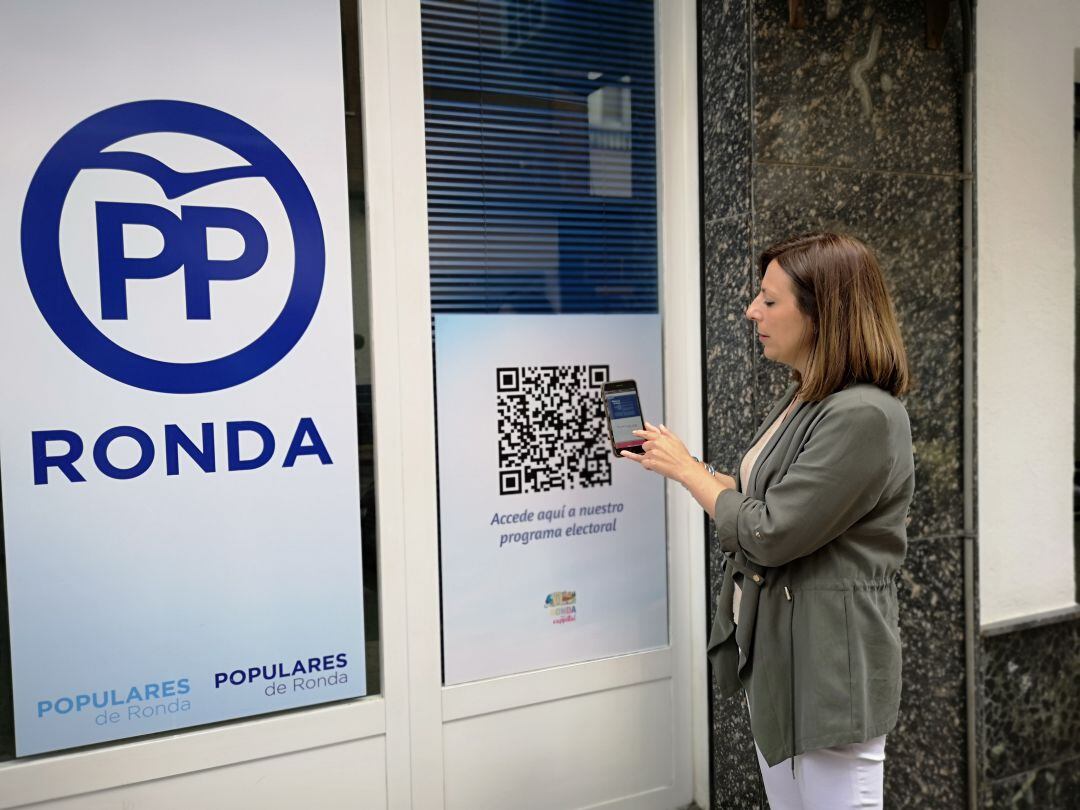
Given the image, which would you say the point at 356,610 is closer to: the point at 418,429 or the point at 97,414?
the point at 418,429

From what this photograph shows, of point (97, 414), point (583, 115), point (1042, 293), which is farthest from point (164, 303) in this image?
point (1042, 293)

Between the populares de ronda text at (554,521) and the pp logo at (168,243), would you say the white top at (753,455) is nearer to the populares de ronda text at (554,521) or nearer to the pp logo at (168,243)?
the populares de ronda text at (554,521)

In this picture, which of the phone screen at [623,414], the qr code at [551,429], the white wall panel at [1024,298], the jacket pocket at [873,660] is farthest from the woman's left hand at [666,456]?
the white wall panel at [1024,298]

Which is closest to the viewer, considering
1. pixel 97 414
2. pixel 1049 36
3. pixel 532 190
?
pixel 97 414

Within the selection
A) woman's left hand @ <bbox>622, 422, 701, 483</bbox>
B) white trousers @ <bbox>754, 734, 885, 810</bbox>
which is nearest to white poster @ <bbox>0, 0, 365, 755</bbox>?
woman's left hand @ <bbox>622, 422, 701, 483</bbox>

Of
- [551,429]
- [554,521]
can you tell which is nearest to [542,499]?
[554,521]

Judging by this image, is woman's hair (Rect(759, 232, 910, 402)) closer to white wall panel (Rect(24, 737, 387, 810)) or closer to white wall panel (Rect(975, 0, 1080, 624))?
white wall panel (Rect(975, 0, 1080, 624))

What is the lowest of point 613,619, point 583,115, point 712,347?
point 613,619

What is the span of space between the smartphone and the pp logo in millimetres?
877

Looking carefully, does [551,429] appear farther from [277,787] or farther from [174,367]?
[277,787]

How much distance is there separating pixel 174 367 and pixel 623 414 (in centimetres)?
120

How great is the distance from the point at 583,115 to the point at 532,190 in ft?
1.05

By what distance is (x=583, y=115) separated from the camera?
272 cm

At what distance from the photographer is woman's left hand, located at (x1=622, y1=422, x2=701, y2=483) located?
2.04 meters
